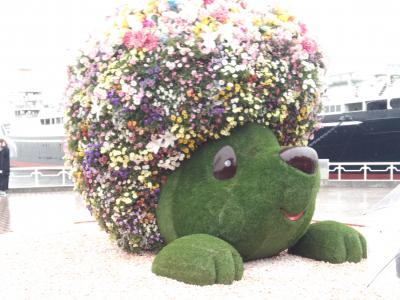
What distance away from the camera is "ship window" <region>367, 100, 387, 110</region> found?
24.6 metres

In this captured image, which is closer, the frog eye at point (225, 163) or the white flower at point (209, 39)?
the white flower at point (209, 39)

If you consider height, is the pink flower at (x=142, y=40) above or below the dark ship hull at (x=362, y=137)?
above

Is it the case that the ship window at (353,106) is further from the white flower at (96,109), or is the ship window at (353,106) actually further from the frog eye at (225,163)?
the white flower at (96,109)

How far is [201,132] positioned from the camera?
5.48 meters

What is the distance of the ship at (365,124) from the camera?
77.7 ft

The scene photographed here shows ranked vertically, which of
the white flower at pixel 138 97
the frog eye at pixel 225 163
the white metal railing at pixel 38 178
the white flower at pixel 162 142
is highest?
the white flower at pixel 138 97

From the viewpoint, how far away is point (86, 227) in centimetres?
935

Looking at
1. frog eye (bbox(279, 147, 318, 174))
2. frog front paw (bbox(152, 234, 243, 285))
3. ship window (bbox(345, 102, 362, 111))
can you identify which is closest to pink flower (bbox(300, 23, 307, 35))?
frog eye (bbox(279, 147, 318, 174))

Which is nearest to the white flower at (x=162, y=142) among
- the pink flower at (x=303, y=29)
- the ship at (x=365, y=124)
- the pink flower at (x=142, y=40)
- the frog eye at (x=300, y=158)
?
the pink flower at (x=142, y=40)

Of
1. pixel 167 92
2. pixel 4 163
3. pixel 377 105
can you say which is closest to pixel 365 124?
pixel 377 105

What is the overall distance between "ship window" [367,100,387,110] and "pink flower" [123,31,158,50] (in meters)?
21.2

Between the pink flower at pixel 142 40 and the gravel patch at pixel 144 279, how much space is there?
236 centimetres

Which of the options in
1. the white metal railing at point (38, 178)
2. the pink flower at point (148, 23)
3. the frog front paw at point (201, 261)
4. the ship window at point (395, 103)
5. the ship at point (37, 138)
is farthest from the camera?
the ship at point (37, 138)

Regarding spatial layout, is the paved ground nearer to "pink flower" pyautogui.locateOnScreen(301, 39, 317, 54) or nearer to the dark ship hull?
"pink flower" pyautogui.locateOnScreen(301, 39, 317, 54)
